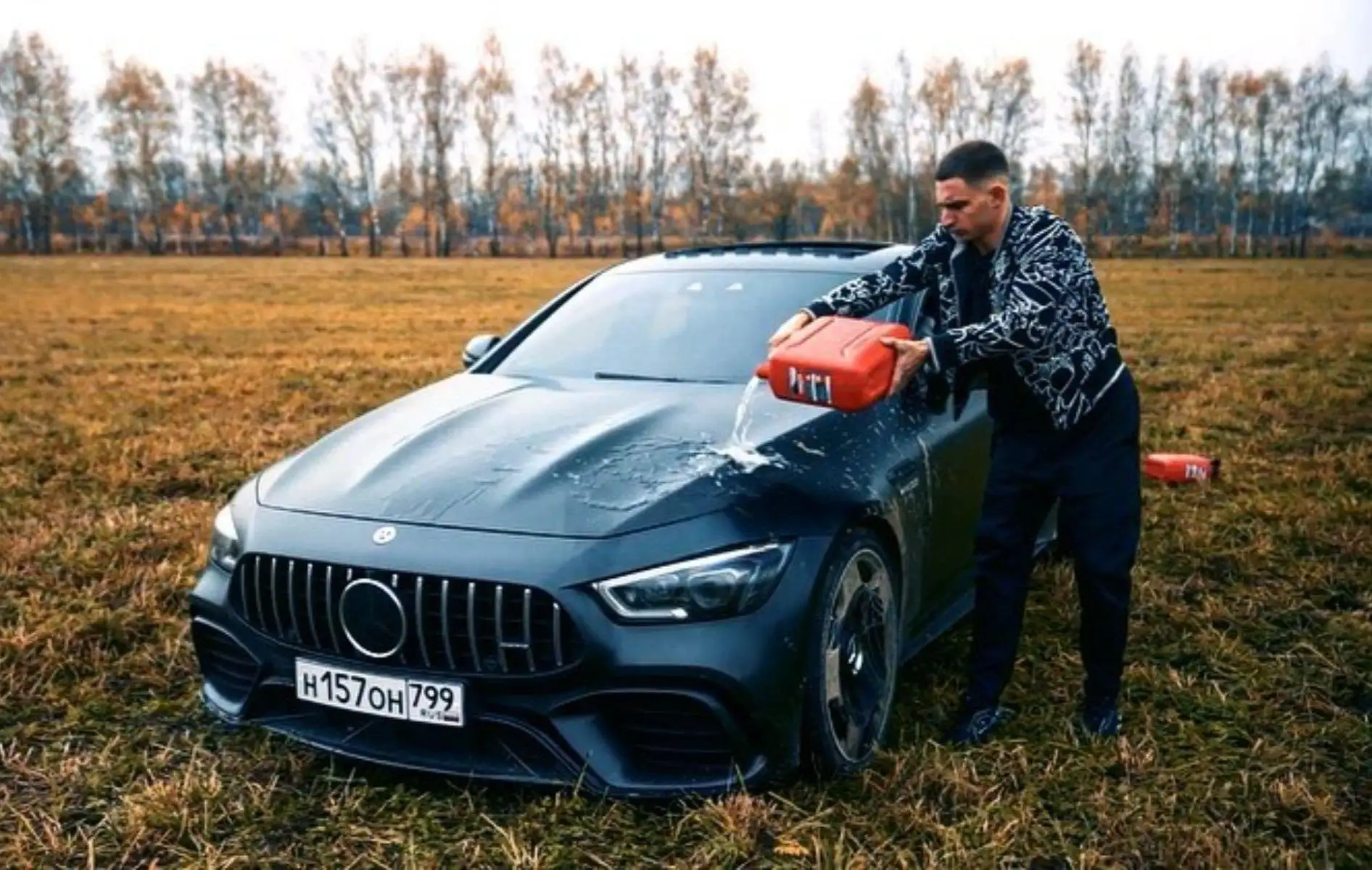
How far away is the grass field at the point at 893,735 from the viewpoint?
290cm

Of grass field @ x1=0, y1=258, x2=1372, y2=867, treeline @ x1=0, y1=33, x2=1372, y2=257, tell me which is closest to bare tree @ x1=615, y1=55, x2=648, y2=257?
treeline @ x1=0, y1=33, x2=1372, y2=257

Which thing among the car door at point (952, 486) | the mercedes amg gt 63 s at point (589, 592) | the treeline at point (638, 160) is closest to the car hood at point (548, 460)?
the mercedes amg gt 63 s at point (589, 592)

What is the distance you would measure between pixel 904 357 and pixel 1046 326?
39 centimetres

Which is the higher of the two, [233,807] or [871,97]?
[871,97]

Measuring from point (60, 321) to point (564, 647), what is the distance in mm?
18830

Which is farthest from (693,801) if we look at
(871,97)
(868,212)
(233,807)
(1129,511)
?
(871,97)

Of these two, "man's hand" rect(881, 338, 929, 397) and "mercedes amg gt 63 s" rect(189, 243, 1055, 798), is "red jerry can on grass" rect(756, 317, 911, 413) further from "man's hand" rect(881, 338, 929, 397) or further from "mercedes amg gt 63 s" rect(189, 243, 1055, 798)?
"mercedes amg gt 63 s" rect(189, 243, 1055, 798)

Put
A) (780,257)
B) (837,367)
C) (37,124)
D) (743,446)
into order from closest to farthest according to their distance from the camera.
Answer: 1. (837,367)
2. (743,446)
3. (780,257)
4. (37,124)

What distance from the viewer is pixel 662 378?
3984 millimetres

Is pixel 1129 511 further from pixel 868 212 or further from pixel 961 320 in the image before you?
pixel 868 212

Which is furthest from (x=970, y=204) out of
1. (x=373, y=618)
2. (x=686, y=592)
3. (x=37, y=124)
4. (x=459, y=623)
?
(x=37, y=124)

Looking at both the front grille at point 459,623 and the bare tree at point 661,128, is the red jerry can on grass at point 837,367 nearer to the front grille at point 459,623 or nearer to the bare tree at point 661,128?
the front grille at point 459,623

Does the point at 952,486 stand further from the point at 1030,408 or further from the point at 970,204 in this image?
the point at 970,204

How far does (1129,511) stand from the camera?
3402 mm
